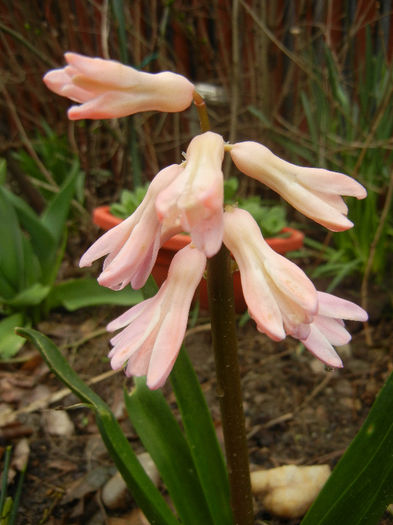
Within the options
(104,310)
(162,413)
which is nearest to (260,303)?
(162,413)

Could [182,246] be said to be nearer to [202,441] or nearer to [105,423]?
[202,441]

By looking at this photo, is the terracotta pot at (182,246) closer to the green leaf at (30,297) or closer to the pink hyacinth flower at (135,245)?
the green leaf at (30,297)

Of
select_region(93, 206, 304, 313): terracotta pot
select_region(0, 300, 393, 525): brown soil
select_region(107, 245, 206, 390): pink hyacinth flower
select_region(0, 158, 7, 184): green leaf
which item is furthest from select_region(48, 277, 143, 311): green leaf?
select_region(107, 245, 206, 390): pink hyacinth flower

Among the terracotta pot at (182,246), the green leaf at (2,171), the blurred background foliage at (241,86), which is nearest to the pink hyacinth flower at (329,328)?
the terracotta pot at (182,246)

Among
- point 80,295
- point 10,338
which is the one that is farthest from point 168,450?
point 80,295

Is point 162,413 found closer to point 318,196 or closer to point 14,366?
point 318,196
